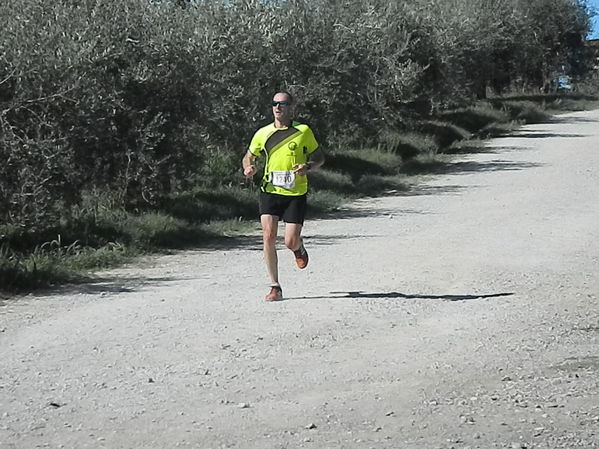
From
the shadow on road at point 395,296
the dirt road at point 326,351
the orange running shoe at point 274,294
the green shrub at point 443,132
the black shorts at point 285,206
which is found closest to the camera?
the dirt road at point 326,351

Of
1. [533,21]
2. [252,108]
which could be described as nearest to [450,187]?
[252,108]

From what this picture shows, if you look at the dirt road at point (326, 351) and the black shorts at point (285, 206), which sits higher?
the black shorts at point (285, 206)

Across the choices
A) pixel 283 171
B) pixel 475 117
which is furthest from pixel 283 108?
pixel 475 117

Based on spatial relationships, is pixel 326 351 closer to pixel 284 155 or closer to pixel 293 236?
pixel 293 236

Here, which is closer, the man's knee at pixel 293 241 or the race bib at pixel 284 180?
the race bib at pixel 284 180

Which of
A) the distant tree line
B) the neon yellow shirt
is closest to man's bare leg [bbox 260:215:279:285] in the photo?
the neon yellow shirt

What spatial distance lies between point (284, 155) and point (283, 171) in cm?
13

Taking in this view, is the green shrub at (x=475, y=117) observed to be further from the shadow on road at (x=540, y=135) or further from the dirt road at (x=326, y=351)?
the dirt road at (x=326, y=351)

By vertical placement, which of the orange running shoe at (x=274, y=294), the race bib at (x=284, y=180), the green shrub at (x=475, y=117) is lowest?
the green shrub at (x=475, y=117)

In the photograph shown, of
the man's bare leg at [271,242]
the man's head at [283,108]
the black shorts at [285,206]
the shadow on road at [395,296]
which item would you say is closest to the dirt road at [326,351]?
the shadow on road at [395,296]

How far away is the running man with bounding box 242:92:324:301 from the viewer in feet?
31.9

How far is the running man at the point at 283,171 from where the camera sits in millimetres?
9719

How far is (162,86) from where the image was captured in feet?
49.8

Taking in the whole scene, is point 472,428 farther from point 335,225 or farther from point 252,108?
point 252,108
